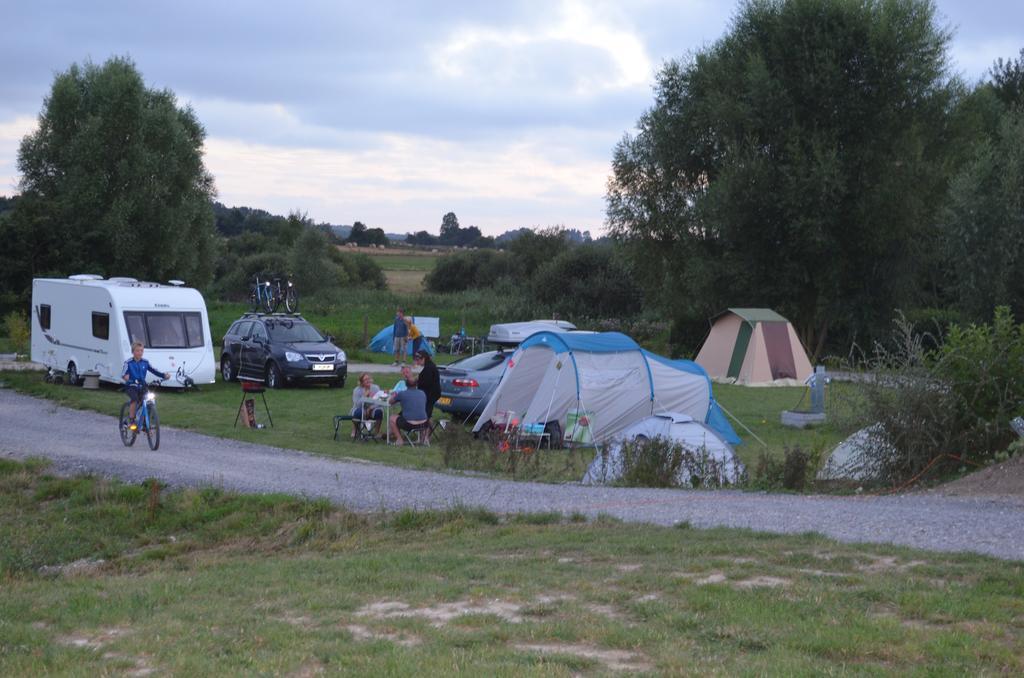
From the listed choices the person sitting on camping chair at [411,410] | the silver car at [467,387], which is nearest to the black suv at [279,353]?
the silver car at [467,387]

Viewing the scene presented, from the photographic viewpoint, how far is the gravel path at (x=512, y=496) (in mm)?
8578

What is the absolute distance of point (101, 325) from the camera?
24391 millimetres

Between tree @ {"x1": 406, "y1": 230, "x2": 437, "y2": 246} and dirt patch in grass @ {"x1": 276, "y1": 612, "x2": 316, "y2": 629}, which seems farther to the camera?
tree @ {"x1": 406, "y1": 230, "x2": 437, "y2": 246}

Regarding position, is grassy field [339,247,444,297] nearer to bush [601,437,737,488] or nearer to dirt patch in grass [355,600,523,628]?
bush [601,437,737,488]

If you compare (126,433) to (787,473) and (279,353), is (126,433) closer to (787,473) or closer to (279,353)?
(787,473)

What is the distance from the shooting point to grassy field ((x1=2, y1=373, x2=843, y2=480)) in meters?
15.6

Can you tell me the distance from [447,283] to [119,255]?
31253mm

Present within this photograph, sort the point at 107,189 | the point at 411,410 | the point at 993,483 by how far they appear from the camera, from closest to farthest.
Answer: the point at 993,483 < the point at 411,410 < the point at 107,189

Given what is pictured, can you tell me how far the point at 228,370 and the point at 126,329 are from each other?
360 centimetres

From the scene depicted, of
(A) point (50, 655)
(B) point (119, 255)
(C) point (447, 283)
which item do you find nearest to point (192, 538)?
(A) point (50, 655)

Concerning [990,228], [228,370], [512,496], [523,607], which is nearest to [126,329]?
[228,370]

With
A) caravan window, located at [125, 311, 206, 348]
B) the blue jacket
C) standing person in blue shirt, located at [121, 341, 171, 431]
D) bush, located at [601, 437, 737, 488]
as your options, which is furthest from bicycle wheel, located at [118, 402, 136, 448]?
caravan window, located at [125, 311, 206, 348]

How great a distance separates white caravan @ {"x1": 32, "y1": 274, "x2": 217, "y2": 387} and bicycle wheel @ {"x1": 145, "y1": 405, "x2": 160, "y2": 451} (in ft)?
25.9

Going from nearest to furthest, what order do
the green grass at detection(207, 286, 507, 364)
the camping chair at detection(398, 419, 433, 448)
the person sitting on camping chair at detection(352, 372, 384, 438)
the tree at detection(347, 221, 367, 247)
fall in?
the camping chair at detection(398, 419, 433, 448) → the person sitting on camping chair at detection(352, 372, 384, 438) → the green grass at detection(207, 286, 507, 364) → the tree at detection(347, 221, 367, 247)
